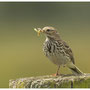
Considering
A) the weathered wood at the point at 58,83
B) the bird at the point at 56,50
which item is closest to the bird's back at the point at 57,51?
the bird at the point at 56,50

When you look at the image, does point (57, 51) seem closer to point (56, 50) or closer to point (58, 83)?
point (56, 50)

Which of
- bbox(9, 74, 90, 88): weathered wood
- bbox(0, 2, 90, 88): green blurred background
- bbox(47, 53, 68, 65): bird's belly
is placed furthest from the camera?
bbox(0, 2, 90, 88): green blurred background

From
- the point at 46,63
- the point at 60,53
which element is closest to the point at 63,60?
the point at 60,53

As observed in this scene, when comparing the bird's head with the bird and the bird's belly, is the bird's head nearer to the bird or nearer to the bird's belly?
the bird

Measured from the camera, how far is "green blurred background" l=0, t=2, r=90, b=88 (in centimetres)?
1312

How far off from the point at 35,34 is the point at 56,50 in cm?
929

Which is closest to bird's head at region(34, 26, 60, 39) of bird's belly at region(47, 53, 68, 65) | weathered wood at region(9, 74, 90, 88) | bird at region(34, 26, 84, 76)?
bird at region(34, 26, 84, 76)

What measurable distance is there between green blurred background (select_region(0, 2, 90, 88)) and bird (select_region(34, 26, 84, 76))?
2.32 meters

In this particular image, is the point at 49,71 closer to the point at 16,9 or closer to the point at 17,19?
the point at 17,19

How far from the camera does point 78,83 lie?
5.98m

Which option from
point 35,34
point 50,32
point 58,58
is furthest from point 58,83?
point 35,34

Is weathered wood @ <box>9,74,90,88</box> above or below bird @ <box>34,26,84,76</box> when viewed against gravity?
below

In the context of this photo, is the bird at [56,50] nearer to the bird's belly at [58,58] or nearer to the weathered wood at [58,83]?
the bird's belly at [58,58]

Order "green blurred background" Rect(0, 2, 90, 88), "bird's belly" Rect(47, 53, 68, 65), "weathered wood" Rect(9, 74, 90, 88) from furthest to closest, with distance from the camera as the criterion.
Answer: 1. "green blurred background" Rect(0, 2, 90, 88)
2. "bird's belly" Rect(47, 53, 68, 65)
3. "weathered wood" Rect(9, 74, 90, 88)
